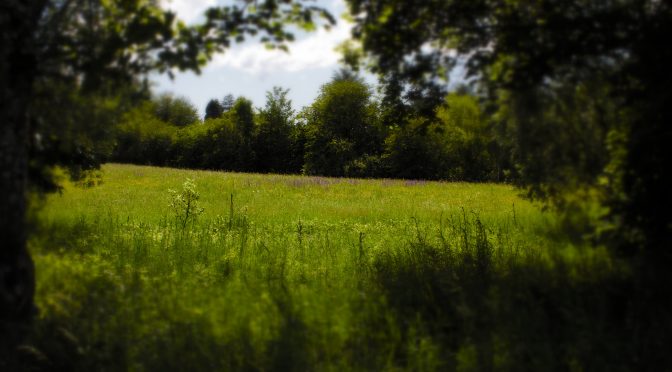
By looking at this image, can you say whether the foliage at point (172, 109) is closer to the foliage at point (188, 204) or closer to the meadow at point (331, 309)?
the meadow at point (331, 309)

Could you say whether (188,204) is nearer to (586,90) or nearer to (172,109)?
(172,109)

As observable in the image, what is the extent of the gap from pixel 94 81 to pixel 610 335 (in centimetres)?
495

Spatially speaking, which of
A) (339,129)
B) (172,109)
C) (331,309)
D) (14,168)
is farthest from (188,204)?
(339,129)

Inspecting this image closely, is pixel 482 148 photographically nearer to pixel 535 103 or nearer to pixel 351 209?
pixel 535 103

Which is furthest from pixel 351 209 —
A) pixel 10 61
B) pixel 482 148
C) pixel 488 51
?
pixel 10 61

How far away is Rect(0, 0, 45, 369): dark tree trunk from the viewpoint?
3260 mm

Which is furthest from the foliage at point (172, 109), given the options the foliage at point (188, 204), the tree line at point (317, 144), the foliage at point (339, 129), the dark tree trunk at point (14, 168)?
the foliage at point (339, 129)

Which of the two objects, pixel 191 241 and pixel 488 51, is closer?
pixel 488 51

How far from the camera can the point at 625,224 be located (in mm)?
3850

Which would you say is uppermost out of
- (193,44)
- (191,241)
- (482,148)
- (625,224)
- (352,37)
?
(352,37)

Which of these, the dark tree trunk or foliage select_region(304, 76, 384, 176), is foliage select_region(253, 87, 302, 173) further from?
the dark tree trunk

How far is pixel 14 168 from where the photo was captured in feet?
10.8

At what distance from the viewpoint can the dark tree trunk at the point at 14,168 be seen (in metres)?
3.26

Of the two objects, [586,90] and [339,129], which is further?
[339,129]
